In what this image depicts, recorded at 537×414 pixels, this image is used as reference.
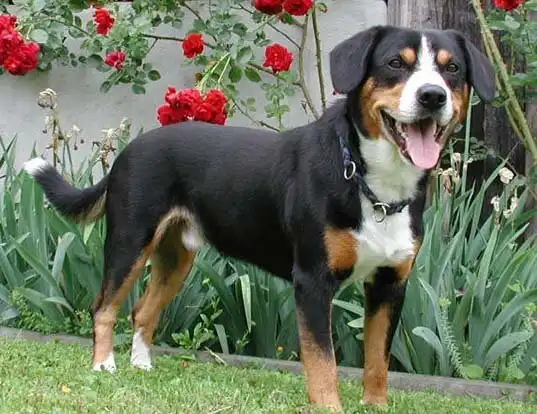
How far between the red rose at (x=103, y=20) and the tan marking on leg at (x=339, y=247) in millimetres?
3068

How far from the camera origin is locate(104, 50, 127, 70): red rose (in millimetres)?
7016

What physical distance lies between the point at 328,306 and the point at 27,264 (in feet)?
8.08

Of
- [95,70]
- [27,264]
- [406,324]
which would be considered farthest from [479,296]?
[95,70]

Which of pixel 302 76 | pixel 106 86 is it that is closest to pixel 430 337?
pixel 302 76

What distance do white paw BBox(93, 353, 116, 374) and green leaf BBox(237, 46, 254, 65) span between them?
95.8 inches

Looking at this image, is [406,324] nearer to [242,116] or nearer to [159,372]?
[159,372]

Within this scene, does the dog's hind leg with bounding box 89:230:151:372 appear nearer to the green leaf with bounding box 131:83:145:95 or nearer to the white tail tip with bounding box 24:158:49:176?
the white tail tip with bounding box 24:158:49:176

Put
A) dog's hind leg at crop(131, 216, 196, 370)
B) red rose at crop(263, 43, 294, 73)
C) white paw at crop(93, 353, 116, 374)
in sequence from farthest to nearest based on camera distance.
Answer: red rose at crop(263, 43, 294, 73) → dog's hind leg at crop(131, 216, 196, 370) → white paw at crop(93, 353, 116, 374)

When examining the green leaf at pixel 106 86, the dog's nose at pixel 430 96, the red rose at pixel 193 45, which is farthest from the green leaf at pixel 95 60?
the dog's nose at pixel 430 96

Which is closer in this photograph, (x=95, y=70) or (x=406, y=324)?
(x=406, y=324)

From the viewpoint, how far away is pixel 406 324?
5.35m

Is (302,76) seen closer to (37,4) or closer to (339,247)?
(37,4)

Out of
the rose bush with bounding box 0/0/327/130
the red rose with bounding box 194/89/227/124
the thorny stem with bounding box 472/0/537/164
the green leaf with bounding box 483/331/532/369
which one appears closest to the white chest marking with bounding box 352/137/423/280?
the green leaf with bounding box 483/331/532/369

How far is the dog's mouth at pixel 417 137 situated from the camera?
4.00 meters
